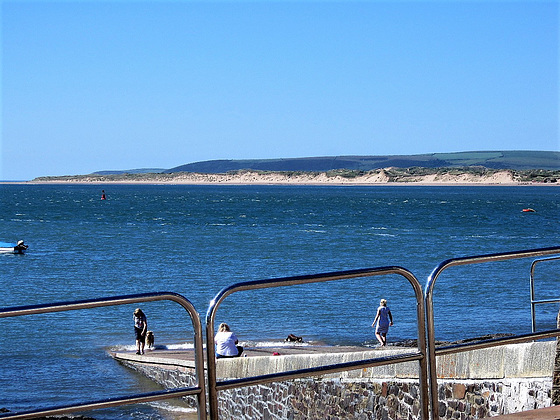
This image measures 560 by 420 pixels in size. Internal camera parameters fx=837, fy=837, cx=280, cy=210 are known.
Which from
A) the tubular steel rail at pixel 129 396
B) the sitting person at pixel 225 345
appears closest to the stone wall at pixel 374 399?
the sitting person at pixel 225 345

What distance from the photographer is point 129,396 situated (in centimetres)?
328

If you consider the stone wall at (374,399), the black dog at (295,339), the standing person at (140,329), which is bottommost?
the black dog at (295,339)

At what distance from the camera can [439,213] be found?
10350cm

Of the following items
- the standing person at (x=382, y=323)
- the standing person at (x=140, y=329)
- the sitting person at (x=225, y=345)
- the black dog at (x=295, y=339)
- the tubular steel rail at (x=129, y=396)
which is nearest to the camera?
the tubular steel rail at (x=129, y=396)

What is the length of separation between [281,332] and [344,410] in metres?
15.0

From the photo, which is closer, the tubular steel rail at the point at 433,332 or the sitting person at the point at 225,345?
the tubular steel rail at the point at 433,332

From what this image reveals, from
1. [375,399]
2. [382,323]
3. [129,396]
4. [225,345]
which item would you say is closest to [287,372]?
[129,396]

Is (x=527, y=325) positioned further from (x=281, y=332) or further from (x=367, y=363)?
(x=367, y=363)

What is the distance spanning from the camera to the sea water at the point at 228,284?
21.6 meters

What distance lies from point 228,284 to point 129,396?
1176 inches

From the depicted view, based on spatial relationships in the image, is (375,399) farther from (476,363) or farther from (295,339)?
(295,339)

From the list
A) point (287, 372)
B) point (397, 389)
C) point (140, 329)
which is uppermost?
point (287, 372)

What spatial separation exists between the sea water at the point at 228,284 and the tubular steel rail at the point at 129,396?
12784 millimetres

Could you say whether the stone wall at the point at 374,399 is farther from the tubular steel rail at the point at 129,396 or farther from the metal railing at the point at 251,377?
the tubular steel rail at the point at 129,396
